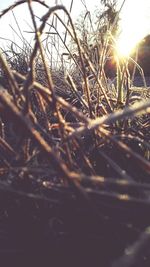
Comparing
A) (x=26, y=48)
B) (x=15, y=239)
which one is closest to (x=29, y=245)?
(x=15, y=239)

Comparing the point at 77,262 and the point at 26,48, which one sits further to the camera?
the point at 26,48

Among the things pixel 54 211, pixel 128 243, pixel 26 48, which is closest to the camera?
pixel 128 243

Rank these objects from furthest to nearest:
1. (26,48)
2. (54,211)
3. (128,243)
A: (26,48) → (54,211) → (128,243)

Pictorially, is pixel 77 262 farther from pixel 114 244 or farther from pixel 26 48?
pixel 26 48

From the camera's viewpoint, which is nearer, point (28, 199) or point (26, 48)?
point (28, 199)

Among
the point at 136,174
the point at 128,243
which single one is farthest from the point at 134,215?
the point at 136,174

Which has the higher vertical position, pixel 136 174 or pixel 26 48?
pixel 26 48

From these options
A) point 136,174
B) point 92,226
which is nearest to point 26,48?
point 136,174

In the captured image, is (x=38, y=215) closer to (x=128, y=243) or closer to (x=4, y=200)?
(x=4, y=200)

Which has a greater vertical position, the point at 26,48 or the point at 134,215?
the point at 26,48
